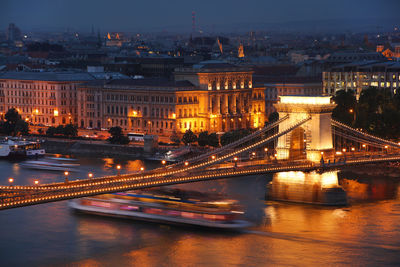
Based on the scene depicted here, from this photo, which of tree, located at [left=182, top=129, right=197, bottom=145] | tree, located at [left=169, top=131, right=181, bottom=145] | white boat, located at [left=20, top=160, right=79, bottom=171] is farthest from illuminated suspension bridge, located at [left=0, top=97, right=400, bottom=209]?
tree, located at [left=169, top=131, right=181, bottom=145]

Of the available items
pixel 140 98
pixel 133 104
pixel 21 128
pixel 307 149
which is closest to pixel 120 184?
pixel 307 149

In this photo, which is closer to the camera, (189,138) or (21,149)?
(189,138)

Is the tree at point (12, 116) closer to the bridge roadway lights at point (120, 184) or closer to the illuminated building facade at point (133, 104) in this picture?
the illuminated building facade at point (133, 104)

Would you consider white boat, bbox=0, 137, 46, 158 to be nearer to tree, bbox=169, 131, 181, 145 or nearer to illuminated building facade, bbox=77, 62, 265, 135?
tree, bbox=169, 131, 181, 145

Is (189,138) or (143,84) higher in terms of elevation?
(143,84)

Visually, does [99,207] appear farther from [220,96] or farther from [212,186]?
[220,96]

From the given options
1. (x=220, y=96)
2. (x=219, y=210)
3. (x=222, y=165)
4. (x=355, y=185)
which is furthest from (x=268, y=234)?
(x=220, y=96)

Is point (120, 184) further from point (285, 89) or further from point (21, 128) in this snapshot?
point (285, 89)
